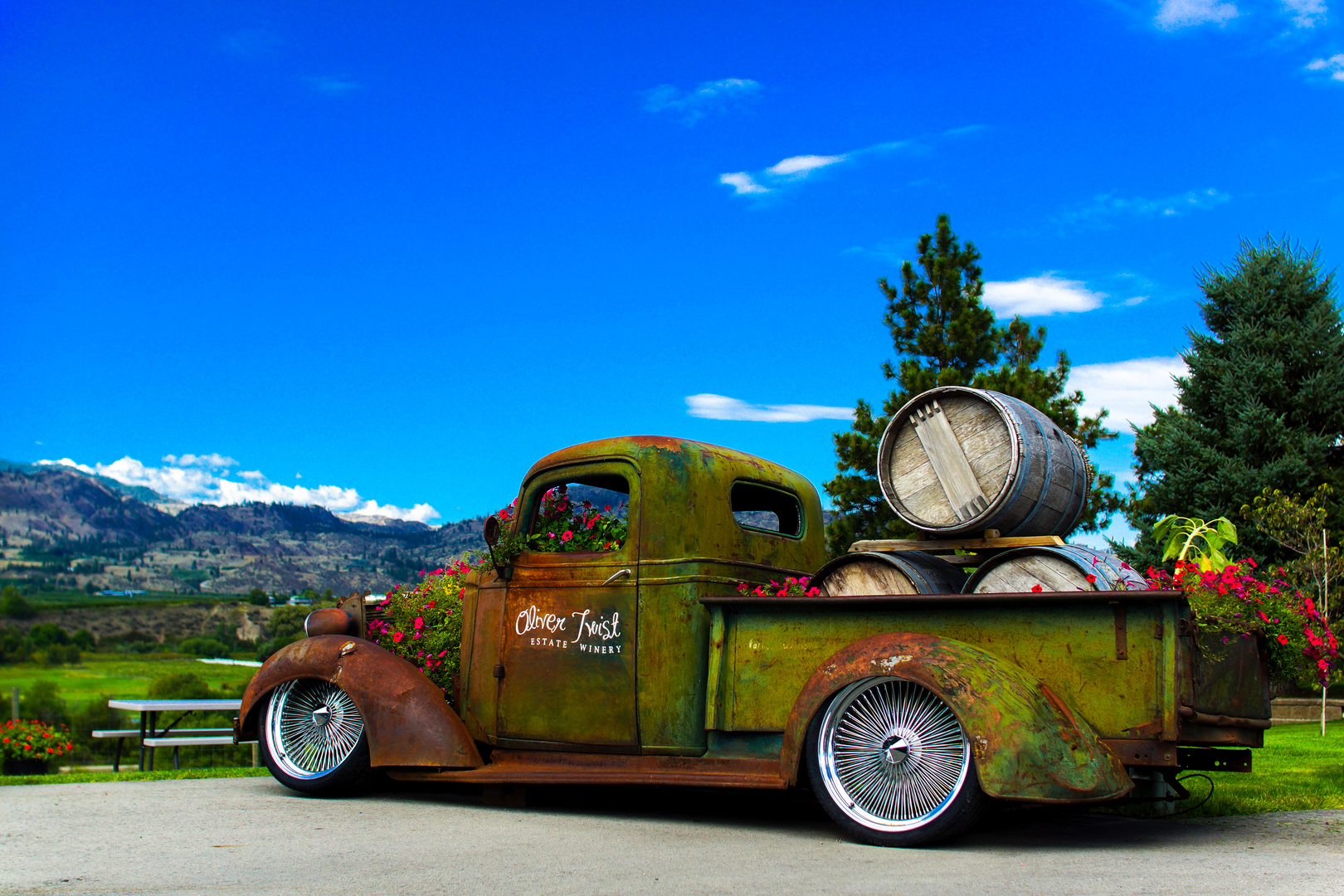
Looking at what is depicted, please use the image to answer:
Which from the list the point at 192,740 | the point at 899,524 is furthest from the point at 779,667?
the point at 899,524

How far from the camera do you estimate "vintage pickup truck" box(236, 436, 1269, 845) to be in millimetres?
4648

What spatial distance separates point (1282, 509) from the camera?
16953 millimetres

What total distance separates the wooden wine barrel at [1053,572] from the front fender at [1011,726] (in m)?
0.60

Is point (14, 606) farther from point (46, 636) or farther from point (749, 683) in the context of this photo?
point (749, 683)

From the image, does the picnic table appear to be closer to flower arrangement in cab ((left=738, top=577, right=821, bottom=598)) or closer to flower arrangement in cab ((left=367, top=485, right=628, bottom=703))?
flower arrangement in cab ((left=367, top=485, right=628, bottom=703))

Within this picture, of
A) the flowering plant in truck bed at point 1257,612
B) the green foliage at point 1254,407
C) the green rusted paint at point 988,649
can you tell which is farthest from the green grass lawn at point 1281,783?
the green foliage at point 1254,407

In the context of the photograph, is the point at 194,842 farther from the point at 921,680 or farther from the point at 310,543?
the point at 310,543

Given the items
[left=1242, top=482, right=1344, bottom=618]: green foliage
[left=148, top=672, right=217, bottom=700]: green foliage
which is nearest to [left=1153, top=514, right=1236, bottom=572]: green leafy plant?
[left=1242, top=482, right=1344, bottom=618]: green foliage

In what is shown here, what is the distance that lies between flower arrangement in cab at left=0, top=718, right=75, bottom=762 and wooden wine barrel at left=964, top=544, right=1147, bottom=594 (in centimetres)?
1043

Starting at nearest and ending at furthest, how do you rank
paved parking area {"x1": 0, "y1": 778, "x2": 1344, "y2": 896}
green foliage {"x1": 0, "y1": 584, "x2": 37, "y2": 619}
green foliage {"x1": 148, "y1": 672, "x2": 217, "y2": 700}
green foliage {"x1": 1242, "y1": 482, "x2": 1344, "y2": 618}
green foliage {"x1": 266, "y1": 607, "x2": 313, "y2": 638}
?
paved parking area {"x1": 0, "y1": 778, "x2": 1344, "y2": 896}
green foliage {"x1": 1242, "y1": 482, "x2": 1344, "y2": 618}
green foliage {"x1": 148, "y1": 672, "x2": 217, "y2": 700}
green foliage {"x1": 266, "y1": 607, "x2": 313, "y2": 638}
green foliage {"x1": 0, "y1": 584, "x2": 37, "y2": 619}

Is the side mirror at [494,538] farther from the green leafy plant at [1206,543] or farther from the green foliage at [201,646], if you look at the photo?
the green foliage at [201,646]

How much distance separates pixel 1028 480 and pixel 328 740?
455 centimetres

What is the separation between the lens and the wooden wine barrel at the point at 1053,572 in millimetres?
5211

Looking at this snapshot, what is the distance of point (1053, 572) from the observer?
5363 millimetres
